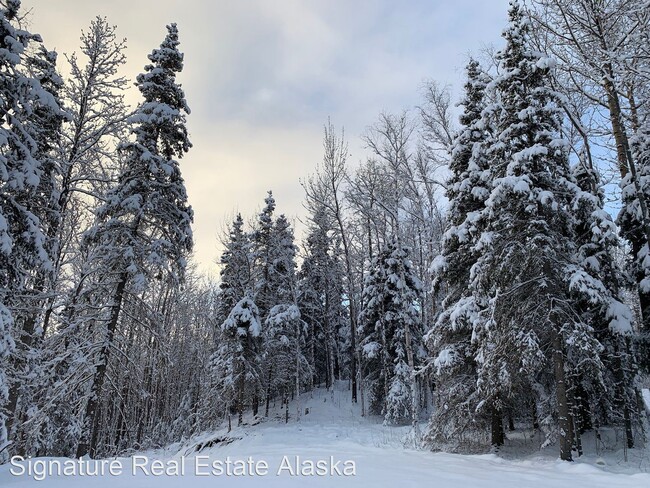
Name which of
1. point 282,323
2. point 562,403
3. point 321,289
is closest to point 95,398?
point 562,403

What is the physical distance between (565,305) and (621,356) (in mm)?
3038

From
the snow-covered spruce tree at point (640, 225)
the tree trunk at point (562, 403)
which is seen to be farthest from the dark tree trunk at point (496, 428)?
the snow-covered spruce tree at point (640, 225)

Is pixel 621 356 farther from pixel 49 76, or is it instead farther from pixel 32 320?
pixel 49 76

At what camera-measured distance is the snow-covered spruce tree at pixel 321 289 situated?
32.4 m

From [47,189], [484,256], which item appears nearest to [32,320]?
[47,189]

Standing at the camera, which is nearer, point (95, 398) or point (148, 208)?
point (95, 398)

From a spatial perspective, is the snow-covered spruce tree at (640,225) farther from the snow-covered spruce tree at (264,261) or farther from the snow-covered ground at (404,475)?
the snow-covered spruce tree at (264,261)

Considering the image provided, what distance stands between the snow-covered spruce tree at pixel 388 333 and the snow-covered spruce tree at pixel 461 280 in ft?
24.4

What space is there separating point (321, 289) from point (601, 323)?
2417 centimetres

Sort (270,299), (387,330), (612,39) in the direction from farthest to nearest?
(270,299) → (387,330) → (612,39)

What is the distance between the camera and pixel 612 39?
34.8ft

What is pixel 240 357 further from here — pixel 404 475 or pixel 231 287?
pixel 404 475

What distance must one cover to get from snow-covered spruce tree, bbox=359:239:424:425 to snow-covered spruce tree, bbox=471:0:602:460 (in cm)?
1026

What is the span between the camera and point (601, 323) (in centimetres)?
1333
